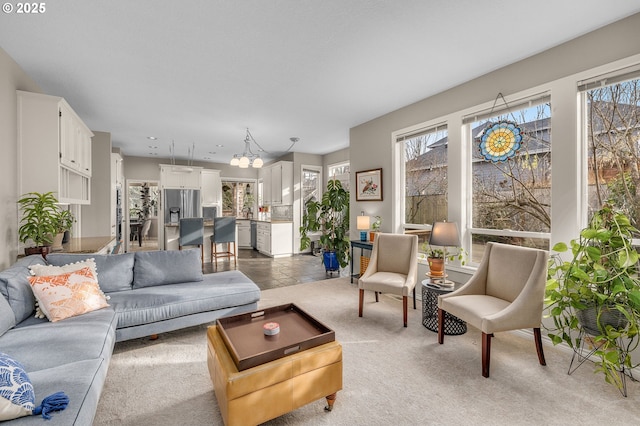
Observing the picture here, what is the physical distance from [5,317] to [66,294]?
1.10ft

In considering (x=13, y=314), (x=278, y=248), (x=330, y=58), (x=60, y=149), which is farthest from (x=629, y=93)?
(x=278, y=248)

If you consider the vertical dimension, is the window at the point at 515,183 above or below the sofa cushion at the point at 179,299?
above

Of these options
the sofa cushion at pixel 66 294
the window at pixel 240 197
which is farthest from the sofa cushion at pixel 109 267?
the window at pixel 240 197

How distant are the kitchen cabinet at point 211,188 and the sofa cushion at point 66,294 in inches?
225

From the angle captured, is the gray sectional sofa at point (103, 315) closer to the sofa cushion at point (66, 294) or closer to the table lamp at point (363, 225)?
the sofa cushion at point (66, 294)

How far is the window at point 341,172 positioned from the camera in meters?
6.69

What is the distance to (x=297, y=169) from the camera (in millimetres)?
7043

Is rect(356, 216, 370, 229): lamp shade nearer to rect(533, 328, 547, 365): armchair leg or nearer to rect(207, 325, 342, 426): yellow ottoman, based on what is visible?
rect(533, 328, 547, 365): armchair leg

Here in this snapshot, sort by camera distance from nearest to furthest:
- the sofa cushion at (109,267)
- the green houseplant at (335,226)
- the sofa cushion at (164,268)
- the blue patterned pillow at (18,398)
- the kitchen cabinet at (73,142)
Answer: the blue patterned pillow at (18,398)
the sofa cushion at (109,267)
the sofa cushion at (164,268)
the kitchen cabinet at (73,142)
the green houseplant at (335,226)

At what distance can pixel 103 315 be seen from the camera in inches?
84.5

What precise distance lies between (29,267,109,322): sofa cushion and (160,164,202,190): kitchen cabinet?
16.7 ft

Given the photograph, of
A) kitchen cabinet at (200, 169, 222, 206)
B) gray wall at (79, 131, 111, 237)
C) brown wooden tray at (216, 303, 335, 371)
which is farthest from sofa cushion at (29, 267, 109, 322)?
kitchen cabinet at (200, 169, 222, 206)

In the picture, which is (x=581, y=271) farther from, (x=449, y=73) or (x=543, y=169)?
(x=449, y=73)

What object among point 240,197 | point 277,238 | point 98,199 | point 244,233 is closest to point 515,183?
point 277,238
